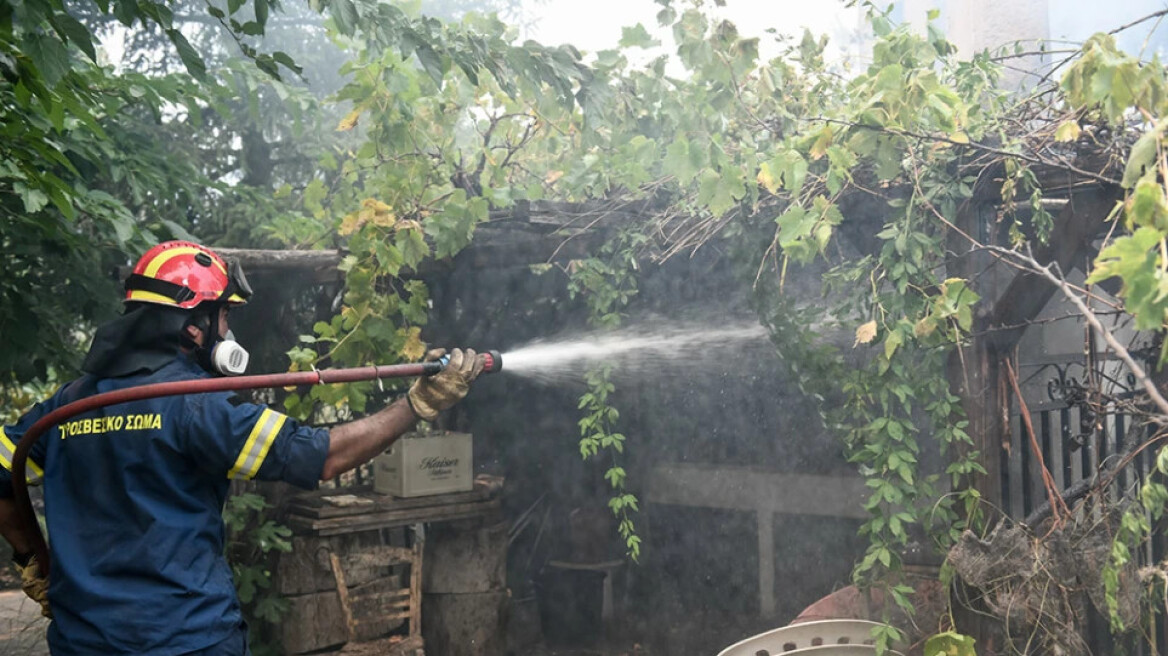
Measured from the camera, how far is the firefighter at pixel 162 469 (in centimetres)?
294

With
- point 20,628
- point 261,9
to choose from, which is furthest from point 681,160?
point 20,628

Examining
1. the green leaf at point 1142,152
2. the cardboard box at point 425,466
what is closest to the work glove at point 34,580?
the cardboard box at point 425,466

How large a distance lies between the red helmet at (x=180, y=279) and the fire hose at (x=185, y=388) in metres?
0.43

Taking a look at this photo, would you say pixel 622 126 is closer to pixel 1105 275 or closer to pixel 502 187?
pixel 502 187

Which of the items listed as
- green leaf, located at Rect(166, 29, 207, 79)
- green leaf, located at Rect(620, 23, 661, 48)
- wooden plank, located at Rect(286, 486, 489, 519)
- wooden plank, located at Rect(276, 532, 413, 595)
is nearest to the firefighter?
green leaf, located at Rect(166, 29, 207, 79)

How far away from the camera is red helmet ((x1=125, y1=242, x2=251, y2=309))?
314 cm

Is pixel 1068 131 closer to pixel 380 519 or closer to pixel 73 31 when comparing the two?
pixel 73 31

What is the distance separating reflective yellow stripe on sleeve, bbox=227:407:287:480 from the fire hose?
0.57 feet

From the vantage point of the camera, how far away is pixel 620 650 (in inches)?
287

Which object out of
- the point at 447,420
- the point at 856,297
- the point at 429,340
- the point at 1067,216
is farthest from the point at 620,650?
the point at 1067,216

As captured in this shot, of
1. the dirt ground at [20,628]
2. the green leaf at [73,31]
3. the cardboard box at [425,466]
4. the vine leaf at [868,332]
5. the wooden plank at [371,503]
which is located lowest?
the dirt ground at [20,628]

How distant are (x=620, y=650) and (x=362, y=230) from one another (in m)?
4.16

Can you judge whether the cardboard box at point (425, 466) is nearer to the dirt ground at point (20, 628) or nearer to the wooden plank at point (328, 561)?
the wooden plank at point (328, 561)

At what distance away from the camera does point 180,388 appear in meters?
2.71
